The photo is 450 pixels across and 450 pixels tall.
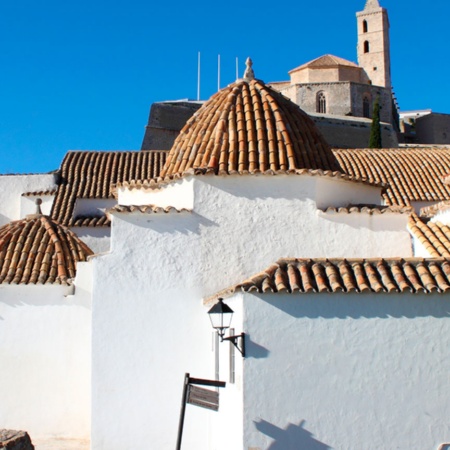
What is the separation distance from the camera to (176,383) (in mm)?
10109

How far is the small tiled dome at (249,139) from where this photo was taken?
10.8m

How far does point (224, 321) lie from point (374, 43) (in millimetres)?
69304

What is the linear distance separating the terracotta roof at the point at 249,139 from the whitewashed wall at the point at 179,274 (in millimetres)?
493

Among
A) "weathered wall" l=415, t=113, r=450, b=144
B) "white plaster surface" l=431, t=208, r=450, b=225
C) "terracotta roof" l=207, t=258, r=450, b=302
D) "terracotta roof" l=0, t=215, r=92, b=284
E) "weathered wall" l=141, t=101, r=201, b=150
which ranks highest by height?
"weathered wall" l=415, t=113, r=450, b=144

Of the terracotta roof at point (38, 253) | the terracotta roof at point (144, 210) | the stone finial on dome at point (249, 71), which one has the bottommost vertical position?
the terracotta roof at point (38, 253)

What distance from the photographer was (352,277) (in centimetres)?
833

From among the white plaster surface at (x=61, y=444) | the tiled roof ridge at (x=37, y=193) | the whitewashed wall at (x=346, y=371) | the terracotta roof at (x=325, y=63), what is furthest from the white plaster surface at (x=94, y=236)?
the terracotta roof at (x=325, y=63)

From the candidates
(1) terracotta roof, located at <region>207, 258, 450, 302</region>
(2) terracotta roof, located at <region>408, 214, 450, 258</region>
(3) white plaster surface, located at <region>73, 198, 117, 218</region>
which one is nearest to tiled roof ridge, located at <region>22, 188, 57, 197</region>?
(3) white plaster surface, located at <region>73, 198, 117, 218</region>

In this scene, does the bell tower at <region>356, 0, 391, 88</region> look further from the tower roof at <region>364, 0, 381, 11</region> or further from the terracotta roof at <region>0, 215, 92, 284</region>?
the terracotta roof at <region>0, 215, 92, 284</region>

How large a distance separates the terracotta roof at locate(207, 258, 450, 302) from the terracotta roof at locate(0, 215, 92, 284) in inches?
188

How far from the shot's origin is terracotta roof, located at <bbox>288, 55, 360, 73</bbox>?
58.9 metres

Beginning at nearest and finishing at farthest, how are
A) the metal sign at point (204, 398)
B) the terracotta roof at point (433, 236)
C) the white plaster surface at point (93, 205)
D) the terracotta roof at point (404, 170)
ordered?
the metal sign at point (204, 398), the terracotta roof at point (433, 236), the terracotta roof at point (404, 170), the white plaster surface at point (93, 205)

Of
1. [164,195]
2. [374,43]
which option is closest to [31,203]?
[164,195]

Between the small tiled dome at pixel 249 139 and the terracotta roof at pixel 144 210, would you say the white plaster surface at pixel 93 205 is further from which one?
the terracotta roof at pixel 144 210
